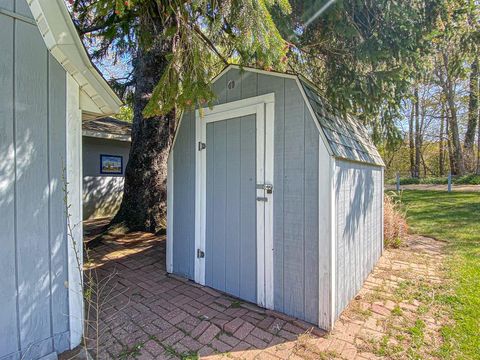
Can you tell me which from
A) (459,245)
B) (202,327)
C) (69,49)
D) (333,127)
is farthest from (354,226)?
(459,245)

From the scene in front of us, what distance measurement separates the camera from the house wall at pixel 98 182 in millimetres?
7590

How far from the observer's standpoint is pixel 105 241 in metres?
4.88

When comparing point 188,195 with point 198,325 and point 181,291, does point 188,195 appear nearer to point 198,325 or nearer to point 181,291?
point 181,291

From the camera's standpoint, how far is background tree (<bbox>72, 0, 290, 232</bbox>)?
220cm

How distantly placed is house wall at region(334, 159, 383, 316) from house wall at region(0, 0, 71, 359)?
2.41 m

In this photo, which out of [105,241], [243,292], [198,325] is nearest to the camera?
[198,325]

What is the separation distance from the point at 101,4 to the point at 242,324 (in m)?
3.06

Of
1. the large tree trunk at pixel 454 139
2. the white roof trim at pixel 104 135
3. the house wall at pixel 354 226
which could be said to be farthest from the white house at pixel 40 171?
the large tree trunk at pixel 454 139

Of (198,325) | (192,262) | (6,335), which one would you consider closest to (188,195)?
(192,262)

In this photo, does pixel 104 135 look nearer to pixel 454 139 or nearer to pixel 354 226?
pixel 354 226

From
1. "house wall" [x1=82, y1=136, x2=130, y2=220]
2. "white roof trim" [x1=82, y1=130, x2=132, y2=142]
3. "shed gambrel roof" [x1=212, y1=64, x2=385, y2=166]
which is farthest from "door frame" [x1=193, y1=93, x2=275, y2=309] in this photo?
"house wall" [x1=82, y1=136, x2=130, y2=220]

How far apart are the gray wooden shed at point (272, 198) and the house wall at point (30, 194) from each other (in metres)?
1.50

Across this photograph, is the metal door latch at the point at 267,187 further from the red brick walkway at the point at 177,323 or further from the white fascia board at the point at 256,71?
the red brick walkway at the point at 177,323

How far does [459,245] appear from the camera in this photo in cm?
525
